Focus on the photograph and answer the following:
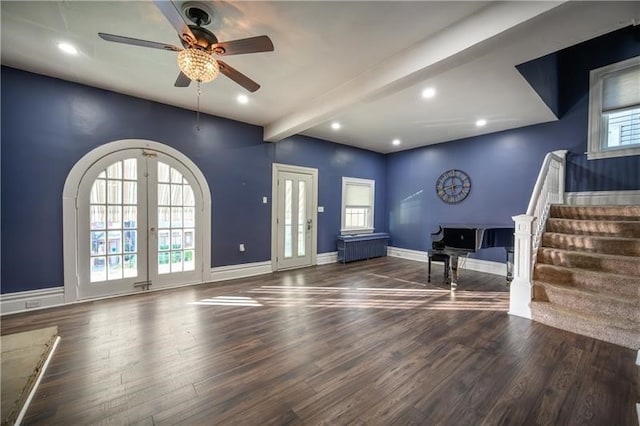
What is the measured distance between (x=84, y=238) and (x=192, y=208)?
1377mm

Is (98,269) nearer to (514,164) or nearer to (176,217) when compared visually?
(176,217)

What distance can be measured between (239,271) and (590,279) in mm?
4857

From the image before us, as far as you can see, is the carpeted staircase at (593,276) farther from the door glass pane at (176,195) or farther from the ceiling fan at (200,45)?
the door glass pane at (176,195)

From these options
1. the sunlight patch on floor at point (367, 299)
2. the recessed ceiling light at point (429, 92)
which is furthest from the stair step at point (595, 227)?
the recessed ceiling light at point (429, 92)

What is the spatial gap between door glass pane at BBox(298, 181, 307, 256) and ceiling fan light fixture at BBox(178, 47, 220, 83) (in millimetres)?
3540

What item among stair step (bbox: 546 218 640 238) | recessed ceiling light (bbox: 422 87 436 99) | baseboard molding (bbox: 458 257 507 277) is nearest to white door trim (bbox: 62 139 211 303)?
recessed ceiling light (bbox: 422 87 436 99)

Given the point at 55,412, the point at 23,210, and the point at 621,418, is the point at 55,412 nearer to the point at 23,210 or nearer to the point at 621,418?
the point at 23,210

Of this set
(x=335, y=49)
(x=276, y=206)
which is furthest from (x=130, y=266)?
(x=335, y=49)

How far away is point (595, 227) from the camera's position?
3.39 m

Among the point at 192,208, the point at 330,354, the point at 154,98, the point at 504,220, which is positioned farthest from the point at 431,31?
the point at 504,220

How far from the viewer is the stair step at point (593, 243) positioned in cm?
298

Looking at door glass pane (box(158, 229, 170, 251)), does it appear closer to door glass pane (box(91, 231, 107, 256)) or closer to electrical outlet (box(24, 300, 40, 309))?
door glass pane (box(91, 231, 107, 256))

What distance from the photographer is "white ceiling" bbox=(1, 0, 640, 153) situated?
6.64 ft

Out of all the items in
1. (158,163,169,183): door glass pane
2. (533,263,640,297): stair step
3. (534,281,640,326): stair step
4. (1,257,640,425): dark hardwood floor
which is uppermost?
(158,163,169,183): door glass pane
